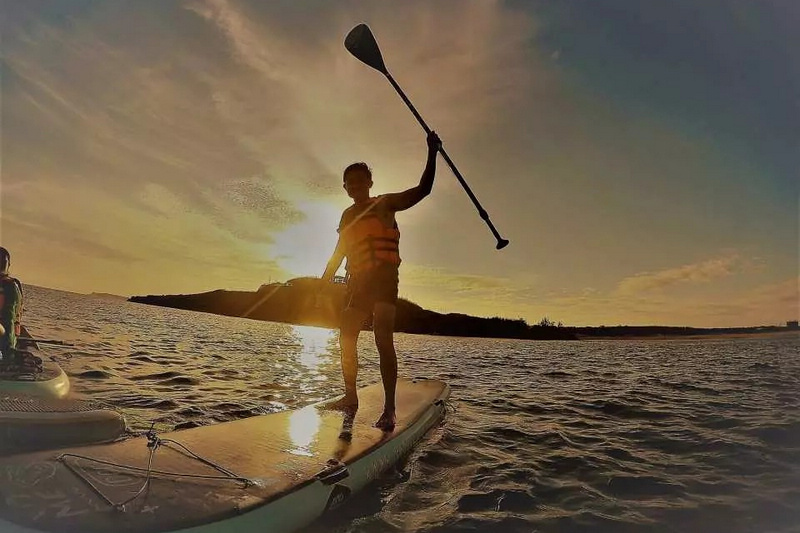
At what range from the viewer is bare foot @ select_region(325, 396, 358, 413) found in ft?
19.2

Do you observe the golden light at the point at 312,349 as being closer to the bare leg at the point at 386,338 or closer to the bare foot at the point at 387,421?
the bare foot at the point at 387,421

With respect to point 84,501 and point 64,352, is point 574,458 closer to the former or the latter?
point 84,501

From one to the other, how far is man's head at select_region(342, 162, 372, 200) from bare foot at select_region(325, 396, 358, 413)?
7.88 ft

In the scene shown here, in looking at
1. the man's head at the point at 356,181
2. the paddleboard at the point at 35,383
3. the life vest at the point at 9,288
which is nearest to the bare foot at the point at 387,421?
the man's head at the point at 356,181

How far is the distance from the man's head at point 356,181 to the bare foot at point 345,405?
2403 mm

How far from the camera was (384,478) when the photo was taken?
4512 millimetres

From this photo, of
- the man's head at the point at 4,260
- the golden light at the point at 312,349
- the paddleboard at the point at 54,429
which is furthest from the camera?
the golden light at the point at 312,349

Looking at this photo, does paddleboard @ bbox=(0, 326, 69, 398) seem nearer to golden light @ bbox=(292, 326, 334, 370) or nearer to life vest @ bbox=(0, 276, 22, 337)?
life vest @ bbox=(0, 276, 22, 337)

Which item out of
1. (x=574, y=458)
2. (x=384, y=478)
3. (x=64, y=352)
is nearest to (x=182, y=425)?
(x=384, y=478)

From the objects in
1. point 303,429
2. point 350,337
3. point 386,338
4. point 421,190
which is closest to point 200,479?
point 303,429

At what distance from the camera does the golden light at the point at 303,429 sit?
425 cm

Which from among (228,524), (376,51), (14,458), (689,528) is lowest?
(689,528)

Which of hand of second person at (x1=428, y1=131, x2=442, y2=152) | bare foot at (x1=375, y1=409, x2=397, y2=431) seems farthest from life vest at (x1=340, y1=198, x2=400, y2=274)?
bare foot at (x1=375, y1=409, x2=397, y2=431)

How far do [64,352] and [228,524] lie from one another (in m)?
13.2
